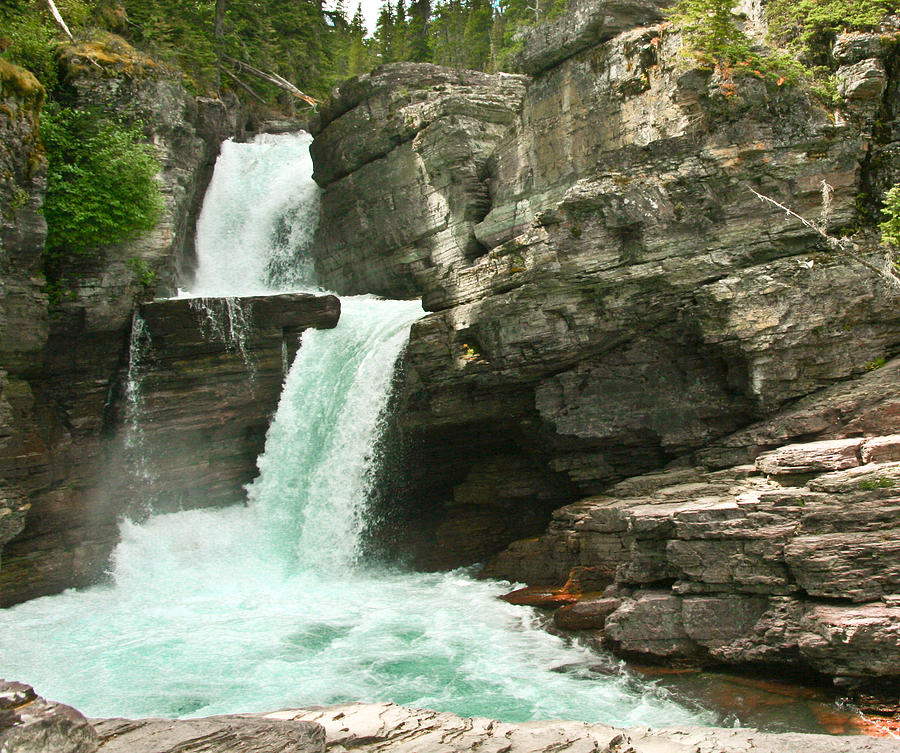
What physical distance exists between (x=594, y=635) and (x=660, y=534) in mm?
2341

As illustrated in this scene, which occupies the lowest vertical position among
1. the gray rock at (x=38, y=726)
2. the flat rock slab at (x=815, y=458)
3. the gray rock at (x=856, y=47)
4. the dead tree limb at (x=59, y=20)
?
the gray rock at (x=38, y=726)

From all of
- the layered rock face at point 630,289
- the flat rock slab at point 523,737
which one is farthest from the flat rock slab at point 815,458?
the flat rock slab at point 523,737

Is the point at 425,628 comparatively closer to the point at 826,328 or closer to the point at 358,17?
the point at 826,328

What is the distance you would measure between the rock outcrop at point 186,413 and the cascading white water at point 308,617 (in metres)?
0.58

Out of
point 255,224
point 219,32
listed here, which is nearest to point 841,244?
point 255,224

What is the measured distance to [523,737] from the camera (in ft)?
26.1

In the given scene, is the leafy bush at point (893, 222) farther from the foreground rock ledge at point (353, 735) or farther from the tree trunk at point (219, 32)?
the tree trunk at point (219, 32)

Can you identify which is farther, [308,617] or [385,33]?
[385,33]

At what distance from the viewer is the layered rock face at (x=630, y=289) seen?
14820mm

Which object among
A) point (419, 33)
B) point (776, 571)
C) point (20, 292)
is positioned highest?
point (419, 33)

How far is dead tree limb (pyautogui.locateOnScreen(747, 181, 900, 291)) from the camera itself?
46.8 ft

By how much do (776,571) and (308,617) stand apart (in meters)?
8.94

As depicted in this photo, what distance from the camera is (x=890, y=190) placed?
14.7 meters

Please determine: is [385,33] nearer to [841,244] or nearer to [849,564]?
[841,244]
